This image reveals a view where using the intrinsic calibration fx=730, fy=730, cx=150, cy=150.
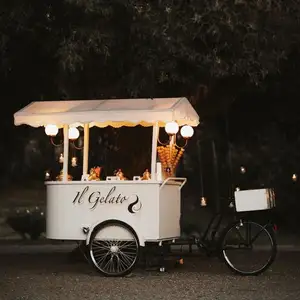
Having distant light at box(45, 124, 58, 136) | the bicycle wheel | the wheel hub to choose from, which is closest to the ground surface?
the bicycle wheel

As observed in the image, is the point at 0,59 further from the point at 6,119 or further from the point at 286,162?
the point at 286,162

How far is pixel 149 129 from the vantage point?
11258 millimetres

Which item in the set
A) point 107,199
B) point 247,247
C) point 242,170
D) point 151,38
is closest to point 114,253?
point 107,199

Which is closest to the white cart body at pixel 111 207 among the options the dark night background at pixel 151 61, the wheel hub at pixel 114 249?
the wheel hub at pixel 114 249

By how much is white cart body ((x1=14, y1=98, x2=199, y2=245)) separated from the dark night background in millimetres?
568

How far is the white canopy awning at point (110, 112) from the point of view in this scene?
9.45m

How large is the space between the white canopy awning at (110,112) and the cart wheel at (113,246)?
140 centimetres

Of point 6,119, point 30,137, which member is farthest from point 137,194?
point 30,137

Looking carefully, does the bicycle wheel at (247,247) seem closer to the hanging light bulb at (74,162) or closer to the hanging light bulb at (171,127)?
the hanging light bulb at (171,127)

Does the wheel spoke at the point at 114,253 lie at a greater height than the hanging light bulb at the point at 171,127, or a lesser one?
lesser

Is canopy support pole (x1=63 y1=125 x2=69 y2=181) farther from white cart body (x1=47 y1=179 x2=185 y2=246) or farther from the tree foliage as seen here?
the tree foliage

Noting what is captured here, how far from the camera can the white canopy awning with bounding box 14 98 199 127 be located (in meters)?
9.45

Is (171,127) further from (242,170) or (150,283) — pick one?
(242,170)

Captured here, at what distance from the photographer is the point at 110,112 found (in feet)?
31.4
